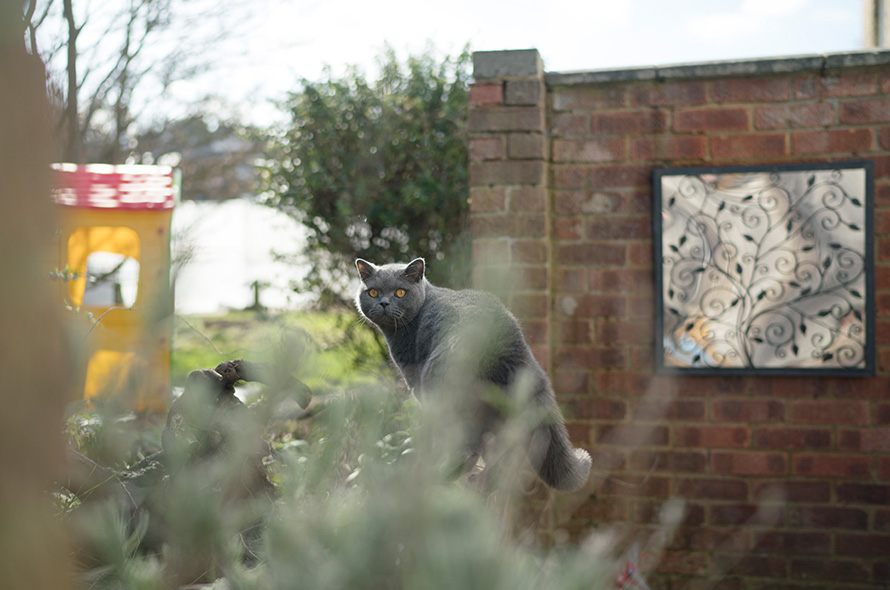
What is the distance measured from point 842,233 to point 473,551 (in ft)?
9.80

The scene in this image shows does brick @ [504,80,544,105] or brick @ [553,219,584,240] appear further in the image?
brick @ [553,219,584,240]

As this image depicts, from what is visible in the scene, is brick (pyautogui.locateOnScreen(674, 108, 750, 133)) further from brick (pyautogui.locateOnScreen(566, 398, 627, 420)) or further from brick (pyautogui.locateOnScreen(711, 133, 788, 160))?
brick (pyautogui.locateOnScreen(566, 398, 627, 420))

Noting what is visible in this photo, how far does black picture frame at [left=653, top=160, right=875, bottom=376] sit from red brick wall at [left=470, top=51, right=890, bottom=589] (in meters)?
0.06

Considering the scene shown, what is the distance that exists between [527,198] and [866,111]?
148cm

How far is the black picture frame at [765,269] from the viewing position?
117 inches

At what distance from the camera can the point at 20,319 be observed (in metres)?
0.53

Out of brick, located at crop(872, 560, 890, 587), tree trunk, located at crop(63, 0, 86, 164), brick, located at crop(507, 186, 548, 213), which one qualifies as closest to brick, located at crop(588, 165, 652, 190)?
brick, located at crop(507, 186, 548, 213)

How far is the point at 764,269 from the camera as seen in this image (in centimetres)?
304

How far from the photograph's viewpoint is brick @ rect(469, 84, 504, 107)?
3.02 metres

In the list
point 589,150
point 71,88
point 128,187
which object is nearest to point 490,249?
point 589,150

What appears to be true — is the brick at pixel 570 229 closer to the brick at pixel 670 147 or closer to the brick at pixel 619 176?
the brick at pixel 619 176

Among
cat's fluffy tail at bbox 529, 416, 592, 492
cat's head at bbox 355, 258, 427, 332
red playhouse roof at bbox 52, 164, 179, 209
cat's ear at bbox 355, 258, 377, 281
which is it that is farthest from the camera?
red playhouse roof at bbox 52, 164, 179, 209

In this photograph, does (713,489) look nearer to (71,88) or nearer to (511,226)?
(511,226)

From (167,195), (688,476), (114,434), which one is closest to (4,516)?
(114,434)
